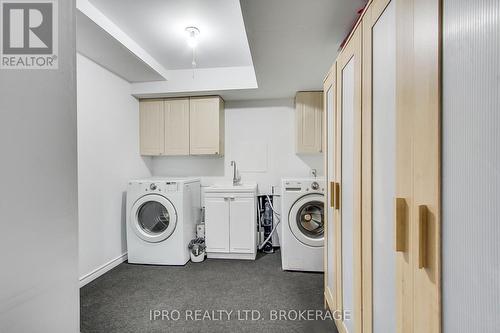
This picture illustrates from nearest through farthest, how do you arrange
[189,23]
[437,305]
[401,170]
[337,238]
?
[437,305]
[401,170]
[337,238]
[189,23]

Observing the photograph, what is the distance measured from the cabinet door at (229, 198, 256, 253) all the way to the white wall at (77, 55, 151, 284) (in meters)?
1.41

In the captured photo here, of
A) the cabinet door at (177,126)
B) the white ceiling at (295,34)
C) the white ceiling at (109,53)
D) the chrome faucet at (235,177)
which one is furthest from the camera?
the chrome faucet at (235,177)

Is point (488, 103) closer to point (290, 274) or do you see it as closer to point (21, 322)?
point (21, 322)

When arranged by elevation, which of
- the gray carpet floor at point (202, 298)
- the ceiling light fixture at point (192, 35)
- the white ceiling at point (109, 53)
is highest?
the ceiling light fixture at point (192, 35)

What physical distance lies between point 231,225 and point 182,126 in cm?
152

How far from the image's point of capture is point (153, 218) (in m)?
2.89

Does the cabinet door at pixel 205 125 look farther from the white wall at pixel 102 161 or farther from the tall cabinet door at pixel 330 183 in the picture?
the tall cabinet door at pixel 330 183

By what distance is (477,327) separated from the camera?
0.46 meters

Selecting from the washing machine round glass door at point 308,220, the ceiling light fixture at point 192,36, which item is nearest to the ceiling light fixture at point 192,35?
the ceiling light fixture at point 192,36

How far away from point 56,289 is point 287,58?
7.01ft

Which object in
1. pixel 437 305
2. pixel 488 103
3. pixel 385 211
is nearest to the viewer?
pixel 488 103

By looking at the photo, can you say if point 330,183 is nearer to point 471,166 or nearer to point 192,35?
point 471,166

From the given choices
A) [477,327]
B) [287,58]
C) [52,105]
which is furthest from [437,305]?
[287,58]

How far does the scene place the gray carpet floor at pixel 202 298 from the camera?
5.46 ft
